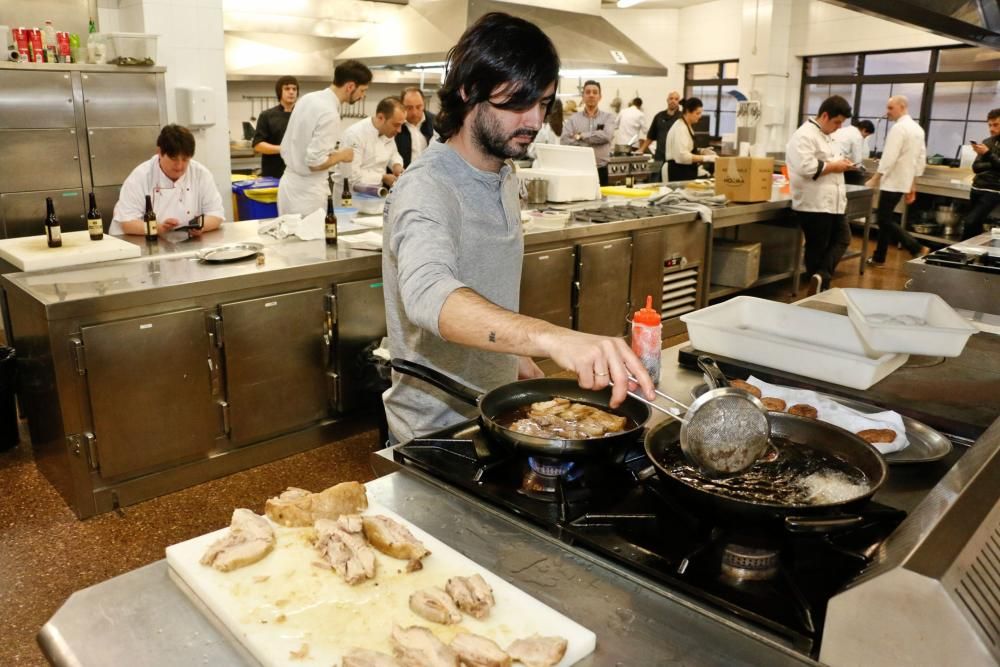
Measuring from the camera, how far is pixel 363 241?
4.19m

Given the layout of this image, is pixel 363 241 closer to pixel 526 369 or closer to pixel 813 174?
pixel 526 369

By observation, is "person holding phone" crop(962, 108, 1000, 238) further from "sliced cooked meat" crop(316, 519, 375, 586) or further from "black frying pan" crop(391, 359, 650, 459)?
"sliced cooked meat" crop(316, 519, 375, 586)

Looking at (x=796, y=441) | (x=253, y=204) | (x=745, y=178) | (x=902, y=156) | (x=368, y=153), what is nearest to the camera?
(x=796, y=441)

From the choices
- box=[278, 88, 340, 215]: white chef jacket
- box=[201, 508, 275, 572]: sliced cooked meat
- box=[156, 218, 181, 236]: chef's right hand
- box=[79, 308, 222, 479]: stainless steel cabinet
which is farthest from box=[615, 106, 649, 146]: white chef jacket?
box=[201, 508, 275, 572]: sliced cooked meat

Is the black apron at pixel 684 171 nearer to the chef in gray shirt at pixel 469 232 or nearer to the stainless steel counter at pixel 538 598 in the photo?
the chef in gray shirt at pixel 469 232

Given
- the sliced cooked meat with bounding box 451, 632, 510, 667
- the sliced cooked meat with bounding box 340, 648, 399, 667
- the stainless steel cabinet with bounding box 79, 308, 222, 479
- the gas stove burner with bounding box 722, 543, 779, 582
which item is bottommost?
the stainless steel cabinet with bounding box 79, 308, 222, 479

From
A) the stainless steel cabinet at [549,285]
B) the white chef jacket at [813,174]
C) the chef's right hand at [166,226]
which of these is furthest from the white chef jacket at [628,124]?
the chef's right hand at [166,226]

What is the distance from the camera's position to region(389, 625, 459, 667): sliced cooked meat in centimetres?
98

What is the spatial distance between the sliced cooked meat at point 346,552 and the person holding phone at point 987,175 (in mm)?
8540

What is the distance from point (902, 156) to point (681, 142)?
2.36 meters

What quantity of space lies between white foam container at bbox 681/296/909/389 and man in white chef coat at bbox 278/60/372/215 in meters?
4.04

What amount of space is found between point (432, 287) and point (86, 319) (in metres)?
2.25

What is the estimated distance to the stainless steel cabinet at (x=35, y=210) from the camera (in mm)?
6273

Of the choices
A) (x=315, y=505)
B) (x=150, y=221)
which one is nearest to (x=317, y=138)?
(x=150, y=221)
